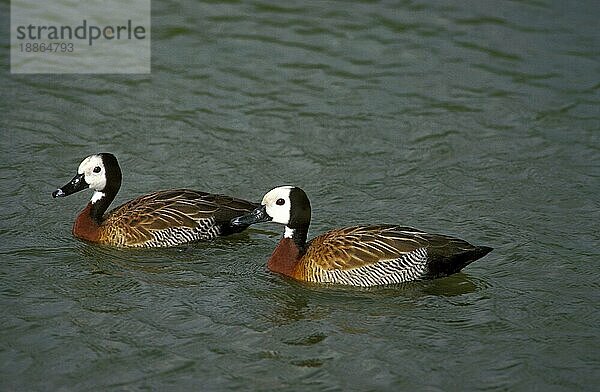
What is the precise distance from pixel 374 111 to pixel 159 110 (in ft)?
8.14

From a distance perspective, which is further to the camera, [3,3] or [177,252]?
[3,3]

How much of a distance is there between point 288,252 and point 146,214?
57.5 inches

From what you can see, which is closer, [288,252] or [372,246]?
[372,246]

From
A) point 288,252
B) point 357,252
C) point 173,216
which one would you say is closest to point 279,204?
point 288,252

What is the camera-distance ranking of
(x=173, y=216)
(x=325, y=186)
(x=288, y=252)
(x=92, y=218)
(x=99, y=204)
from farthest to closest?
(x=325, y=186), (x=99, y=204), (x=92, y=218), (x=173, y=216), (x=288, y=252)

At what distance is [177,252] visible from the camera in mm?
10828

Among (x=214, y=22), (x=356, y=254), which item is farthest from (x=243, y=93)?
(x=356, y=254)

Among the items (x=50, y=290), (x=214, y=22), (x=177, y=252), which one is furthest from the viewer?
(x=214, y=22)

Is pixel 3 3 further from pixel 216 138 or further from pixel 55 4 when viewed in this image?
pixel 216 138

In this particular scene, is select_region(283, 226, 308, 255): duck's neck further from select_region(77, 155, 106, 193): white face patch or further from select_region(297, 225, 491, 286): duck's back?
select_region(77, 155, 106, 193): white face patch

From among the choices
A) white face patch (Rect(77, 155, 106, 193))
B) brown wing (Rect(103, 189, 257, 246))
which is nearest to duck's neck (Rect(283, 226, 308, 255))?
brown wing (Rect(103, 189, 257, 246))

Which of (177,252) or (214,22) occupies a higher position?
(214,22)

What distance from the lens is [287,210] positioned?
1046 centimetres

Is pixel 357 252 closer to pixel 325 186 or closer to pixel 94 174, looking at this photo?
pixel 325 186
